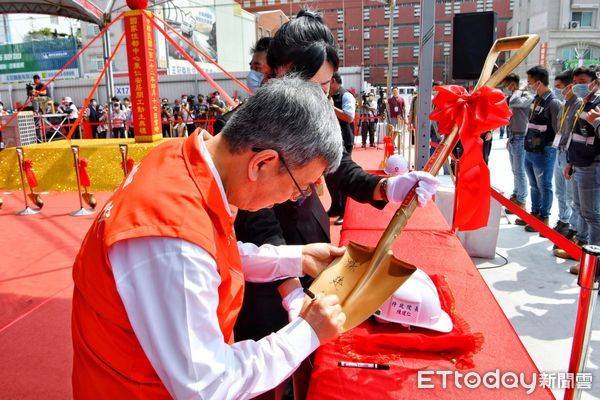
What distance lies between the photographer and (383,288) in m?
1.06

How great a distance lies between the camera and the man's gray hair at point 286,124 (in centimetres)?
79

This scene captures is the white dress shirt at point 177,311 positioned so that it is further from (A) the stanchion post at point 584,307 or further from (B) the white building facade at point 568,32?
(B) the white building facade at point 568,32

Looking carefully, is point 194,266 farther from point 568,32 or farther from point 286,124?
point 568,32

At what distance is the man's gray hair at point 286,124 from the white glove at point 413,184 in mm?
723

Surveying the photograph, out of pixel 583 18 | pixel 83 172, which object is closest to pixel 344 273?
pixel 83 172

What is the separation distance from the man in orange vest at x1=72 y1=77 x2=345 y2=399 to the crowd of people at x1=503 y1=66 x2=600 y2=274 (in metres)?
2.62

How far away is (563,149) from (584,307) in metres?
3.40

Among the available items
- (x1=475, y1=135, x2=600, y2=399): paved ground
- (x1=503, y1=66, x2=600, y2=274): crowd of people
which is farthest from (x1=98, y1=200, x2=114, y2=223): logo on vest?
(x1=503, y1=66, x2=600, y2=274): crowd of people

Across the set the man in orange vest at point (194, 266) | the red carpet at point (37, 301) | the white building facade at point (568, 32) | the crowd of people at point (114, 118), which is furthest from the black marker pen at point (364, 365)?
the white building facade at point (568, 32)

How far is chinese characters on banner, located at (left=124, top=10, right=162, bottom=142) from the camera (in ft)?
19.7

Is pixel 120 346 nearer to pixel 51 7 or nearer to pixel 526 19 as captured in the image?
pixel 51 7

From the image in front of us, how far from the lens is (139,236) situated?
65cm

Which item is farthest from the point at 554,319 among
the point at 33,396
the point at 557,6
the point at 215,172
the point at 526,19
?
the point at 526,19

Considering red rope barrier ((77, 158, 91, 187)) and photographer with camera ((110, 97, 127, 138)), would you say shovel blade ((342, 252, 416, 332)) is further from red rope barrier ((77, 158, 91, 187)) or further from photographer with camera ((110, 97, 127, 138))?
photographer with camera ((110, 97, 127, 138))
